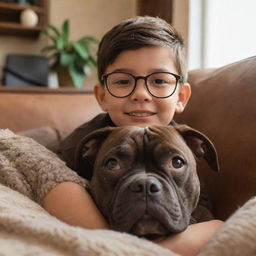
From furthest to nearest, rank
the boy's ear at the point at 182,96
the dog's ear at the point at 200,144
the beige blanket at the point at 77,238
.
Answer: the boy's ear at the point at 182,96
the dog's ear at the point at 200,144
the beige blanket at the point at 77,238

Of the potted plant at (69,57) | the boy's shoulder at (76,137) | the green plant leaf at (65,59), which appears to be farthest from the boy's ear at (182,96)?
the green plant leaf at (65,59)

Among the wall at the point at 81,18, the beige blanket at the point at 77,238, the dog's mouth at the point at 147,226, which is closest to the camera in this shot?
the beige blanket at the point at 77,238

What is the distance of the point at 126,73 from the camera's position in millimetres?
1570

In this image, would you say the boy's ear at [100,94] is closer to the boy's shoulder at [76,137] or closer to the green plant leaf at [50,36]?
the boy's shoulder at [76,137]

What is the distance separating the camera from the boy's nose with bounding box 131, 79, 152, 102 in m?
1.55

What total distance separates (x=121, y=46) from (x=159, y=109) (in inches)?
11.2

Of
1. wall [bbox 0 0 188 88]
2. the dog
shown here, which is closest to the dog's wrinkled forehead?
the dog

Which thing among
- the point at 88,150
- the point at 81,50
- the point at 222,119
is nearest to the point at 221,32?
the point at 81,50

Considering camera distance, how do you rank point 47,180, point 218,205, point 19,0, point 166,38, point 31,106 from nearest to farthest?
1. point 47,180
2. point 218,205
3. point 166,38
4. point 31,106
5. point 19,0

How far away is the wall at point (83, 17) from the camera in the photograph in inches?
172

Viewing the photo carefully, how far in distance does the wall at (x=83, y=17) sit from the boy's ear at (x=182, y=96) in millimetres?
2757

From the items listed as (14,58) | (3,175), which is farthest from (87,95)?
(14,58)

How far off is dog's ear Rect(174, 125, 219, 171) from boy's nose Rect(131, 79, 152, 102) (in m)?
0.22

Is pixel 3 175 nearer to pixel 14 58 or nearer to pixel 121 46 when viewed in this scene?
pixel 121 46
